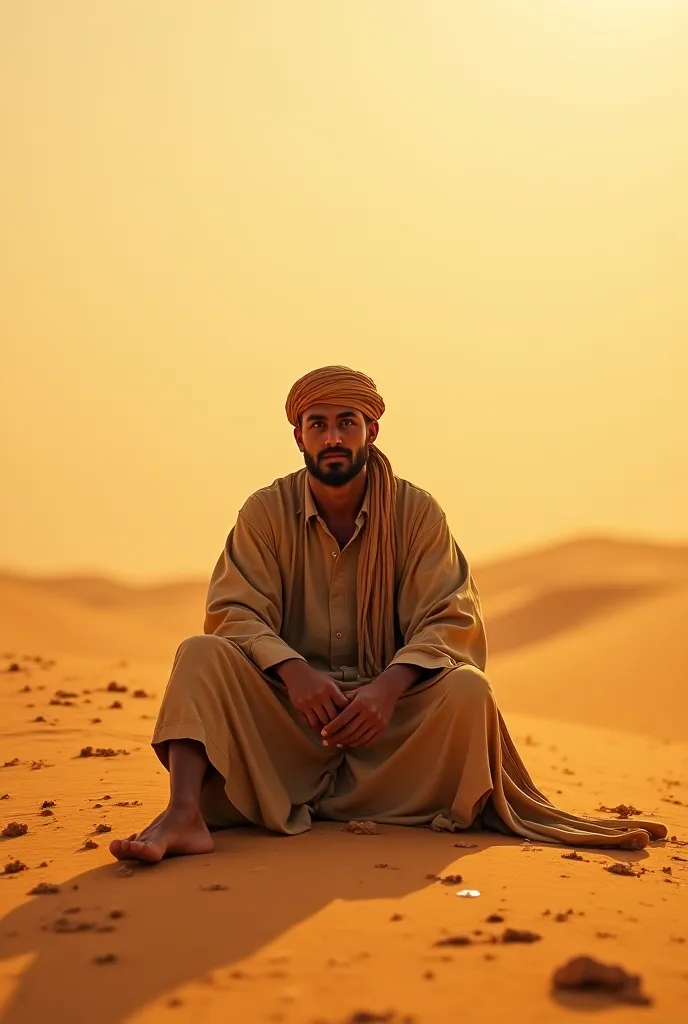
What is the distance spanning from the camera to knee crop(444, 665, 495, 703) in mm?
4398

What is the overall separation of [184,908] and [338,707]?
1.24 meters

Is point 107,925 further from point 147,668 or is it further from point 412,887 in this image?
point 147,668

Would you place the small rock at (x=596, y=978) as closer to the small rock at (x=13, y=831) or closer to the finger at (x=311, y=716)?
the finger at (x=311, y=716)

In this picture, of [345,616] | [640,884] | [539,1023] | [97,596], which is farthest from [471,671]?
[97,596]

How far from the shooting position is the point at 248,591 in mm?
4832

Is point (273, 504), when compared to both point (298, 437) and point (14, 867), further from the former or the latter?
point (14, 867)

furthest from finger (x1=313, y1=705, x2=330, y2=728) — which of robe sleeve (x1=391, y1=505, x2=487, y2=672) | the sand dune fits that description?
the sand dune

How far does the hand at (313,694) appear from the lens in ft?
14.1

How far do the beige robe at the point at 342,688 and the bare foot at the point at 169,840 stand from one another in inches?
10.3

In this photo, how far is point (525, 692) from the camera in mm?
15336

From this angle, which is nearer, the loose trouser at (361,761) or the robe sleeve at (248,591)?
the loose trouser at (361,761)

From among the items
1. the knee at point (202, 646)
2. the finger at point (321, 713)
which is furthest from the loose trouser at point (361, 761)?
the finger at point (321, 713)

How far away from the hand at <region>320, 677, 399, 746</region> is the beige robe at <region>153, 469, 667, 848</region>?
0.18 meters

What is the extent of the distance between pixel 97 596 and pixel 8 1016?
34166 millimetres
